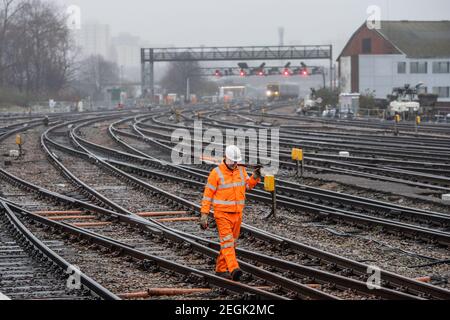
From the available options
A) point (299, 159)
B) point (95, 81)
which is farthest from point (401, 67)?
point (95, 81)

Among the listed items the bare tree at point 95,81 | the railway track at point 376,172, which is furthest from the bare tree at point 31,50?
the railway track at point 376,172

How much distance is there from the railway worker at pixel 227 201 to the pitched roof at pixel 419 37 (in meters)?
60.2

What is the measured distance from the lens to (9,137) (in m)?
38.1

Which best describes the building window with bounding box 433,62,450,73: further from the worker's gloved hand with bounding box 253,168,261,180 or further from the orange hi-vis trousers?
the orange hi-vis trousers

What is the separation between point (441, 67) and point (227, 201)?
60.6 m

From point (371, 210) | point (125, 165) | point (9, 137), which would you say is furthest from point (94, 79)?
point (371, 210)

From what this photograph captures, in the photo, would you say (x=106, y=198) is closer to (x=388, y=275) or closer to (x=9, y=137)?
(x=388, y=275)

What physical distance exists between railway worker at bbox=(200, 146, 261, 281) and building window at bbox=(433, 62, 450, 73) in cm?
6027

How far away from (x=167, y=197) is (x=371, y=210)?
4.28 meters

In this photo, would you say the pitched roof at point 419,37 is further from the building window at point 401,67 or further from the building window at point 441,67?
the building window at point 401,67

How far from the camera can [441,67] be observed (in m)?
A: 68.2

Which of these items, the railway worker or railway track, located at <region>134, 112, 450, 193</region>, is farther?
railway track, located at <region>134, 112, 450, 193</region>

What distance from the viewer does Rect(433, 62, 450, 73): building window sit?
6812 centimetres

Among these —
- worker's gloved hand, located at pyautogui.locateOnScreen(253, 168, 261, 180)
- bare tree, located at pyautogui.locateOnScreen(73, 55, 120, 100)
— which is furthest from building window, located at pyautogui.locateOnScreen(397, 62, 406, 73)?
worker's gloved hand, located at pyautogui.locateOnScreen(253, 168, 261, 180)
